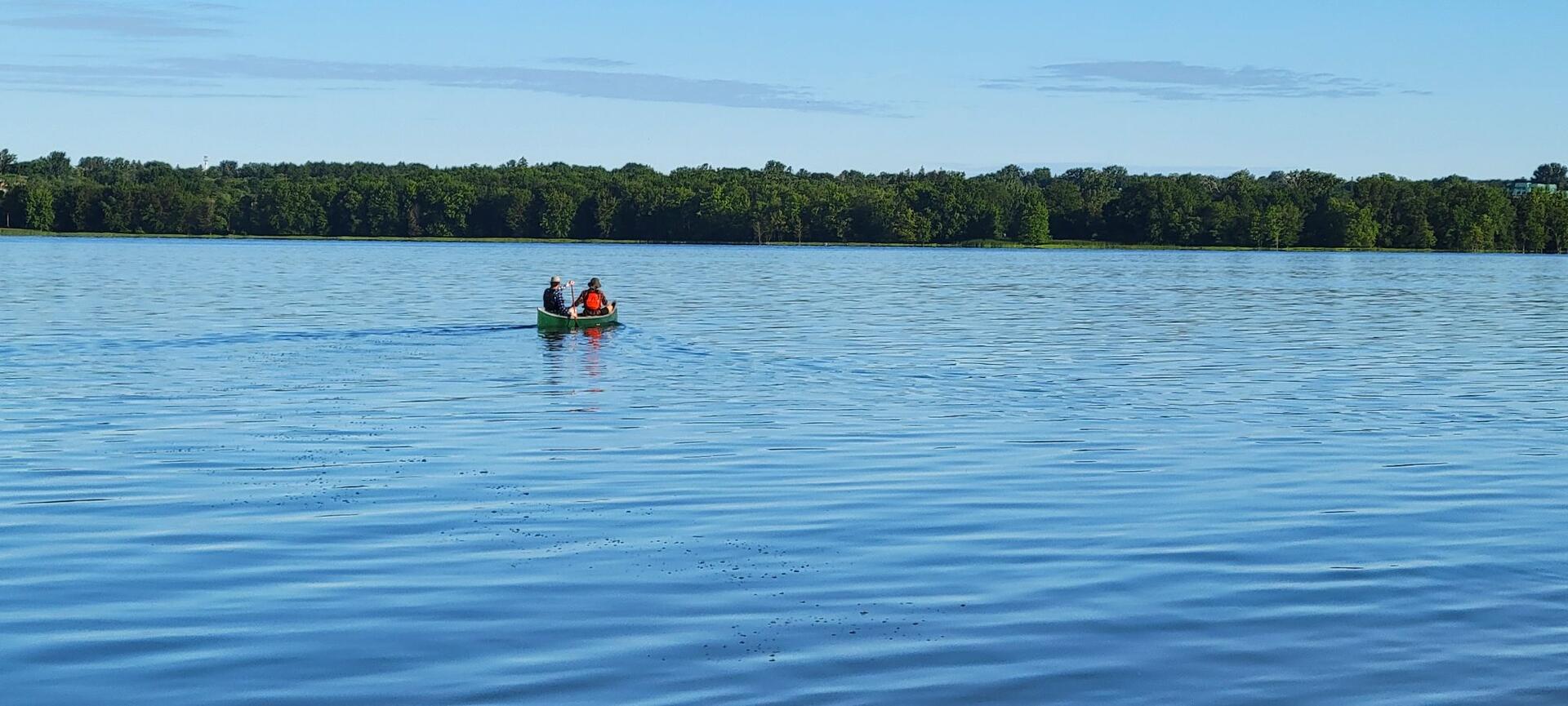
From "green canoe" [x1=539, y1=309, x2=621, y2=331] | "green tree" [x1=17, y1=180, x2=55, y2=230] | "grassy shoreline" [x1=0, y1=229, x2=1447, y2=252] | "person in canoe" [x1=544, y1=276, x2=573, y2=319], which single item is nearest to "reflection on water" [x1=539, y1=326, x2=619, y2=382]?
"green canoe" [x1=539, y1=309, x2=621, y2=331]

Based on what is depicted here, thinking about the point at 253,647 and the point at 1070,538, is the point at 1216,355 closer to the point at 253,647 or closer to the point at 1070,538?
the point at 1070,538

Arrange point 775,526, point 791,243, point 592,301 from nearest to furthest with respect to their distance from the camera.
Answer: point 775,526
point 592,301
point 791,243

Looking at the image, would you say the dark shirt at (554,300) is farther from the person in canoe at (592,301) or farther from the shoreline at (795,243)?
the shoreline at (795,243)

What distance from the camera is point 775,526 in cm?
1439

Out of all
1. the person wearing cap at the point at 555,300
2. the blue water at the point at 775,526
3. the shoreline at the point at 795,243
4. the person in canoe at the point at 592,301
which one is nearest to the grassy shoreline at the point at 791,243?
the shoreline at the point at 795,243

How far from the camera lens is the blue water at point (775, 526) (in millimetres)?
9898

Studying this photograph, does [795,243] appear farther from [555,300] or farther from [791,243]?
[555,300]

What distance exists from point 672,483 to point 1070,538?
439 cm

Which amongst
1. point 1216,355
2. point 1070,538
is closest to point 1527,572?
point 1070,538

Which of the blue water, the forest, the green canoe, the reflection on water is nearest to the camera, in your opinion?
the blue water

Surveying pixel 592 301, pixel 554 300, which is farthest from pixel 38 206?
pixel 592 301

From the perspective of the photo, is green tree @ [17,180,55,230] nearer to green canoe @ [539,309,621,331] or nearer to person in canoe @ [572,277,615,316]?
person in canoe @ [572,277,615,316]

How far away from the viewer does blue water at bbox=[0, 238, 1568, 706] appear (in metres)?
9.90

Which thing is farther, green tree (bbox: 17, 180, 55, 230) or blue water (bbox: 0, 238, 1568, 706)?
green tree (bbox: 17, 180, 55, 230)
